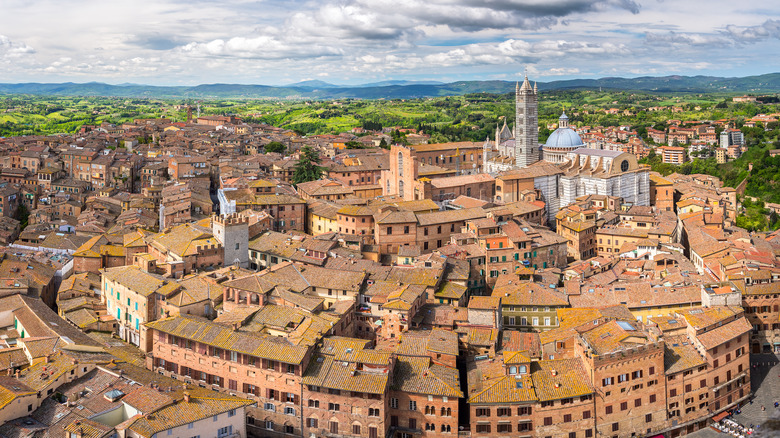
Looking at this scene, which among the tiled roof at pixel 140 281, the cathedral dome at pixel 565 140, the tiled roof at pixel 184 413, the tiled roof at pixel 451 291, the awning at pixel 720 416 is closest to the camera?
the tiled roof at pixel 184 413

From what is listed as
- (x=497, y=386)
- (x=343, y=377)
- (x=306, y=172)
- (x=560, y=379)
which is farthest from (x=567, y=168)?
(x=343, y=377)

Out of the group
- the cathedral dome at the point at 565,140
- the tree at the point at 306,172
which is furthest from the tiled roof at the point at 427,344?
the cathedral dome at the point at 565,140

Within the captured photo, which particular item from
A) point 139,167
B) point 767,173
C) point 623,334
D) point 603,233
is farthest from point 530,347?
point 767,173

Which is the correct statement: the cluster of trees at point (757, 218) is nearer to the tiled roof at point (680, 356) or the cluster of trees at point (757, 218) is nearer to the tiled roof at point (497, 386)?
the tiled roof at point (680, 356)

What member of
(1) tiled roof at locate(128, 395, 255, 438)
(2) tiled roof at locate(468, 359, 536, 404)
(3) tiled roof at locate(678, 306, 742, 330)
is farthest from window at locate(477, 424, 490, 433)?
(3) tiled roof at locate(678, 306, 742, 330)

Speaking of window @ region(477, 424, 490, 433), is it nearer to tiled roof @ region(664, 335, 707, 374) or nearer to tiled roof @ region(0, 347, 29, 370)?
tiled roof @ region(664, 335, 707, 374)

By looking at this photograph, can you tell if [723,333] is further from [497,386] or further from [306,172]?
[306,172]
